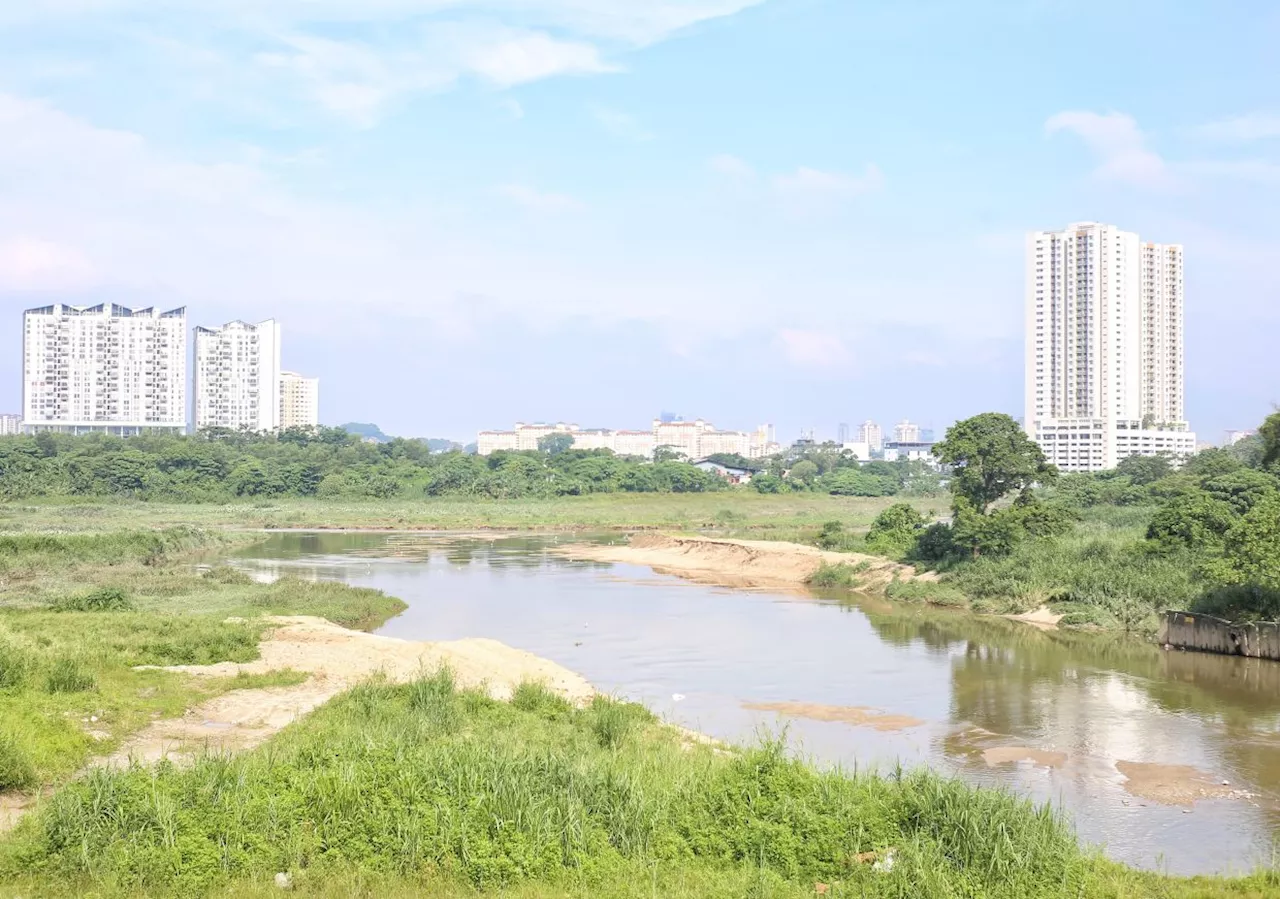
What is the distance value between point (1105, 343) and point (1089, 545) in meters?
90.6

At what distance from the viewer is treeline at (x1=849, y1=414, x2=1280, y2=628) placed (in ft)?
89.3

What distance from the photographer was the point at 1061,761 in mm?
18094

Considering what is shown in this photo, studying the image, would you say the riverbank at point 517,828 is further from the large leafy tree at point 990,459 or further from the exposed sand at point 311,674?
the large leafy tree at point 990,459

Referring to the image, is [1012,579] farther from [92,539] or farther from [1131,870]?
[92,539]

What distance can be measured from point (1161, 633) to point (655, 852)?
79.3 feet

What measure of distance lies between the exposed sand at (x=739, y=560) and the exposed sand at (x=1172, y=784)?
24493 millimetres

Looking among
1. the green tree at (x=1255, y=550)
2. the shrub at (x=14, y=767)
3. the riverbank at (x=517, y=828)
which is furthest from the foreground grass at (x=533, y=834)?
the green tree at (x=1255, y=550)

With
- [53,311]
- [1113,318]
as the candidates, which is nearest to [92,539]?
[1113,318]

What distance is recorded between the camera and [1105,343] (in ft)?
394

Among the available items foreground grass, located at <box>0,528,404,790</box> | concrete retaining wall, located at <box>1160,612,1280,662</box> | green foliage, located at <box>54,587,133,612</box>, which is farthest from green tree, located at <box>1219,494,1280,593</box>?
green foliage, located at <box>54,587,133,612</box>

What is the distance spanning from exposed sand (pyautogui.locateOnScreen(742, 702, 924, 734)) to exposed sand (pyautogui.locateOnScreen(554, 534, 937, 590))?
2074cm

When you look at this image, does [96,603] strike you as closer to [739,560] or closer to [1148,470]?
[739,560]

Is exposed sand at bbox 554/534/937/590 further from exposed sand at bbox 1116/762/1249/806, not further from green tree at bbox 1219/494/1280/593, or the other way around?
exposed sand at bbox 1116/762/1249/806

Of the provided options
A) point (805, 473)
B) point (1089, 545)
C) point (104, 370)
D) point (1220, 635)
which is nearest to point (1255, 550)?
point (1220, 635)
